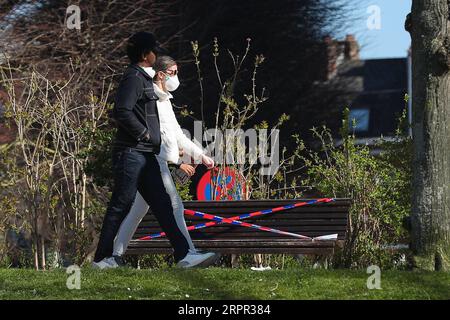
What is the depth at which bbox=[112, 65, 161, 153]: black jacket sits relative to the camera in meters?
8.81

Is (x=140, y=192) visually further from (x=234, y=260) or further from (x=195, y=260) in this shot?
(x=234, y=260)

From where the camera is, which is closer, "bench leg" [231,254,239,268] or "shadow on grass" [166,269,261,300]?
"shadow on grass" [166,269,261,300]

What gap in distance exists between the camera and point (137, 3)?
2347 centimetres

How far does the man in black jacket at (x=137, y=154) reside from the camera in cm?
887

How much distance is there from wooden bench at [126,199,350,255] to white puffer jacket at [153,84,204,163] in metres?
1.15

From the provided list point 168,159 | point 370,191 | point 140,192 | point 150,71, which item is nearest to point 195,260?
point 140,192

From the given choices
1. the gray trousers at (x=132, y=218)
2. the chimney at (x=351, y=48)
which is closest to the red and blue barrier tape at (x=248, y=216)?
the gray trousers at (x=132, y=218)

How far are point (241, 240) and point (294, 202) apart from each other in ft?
1.96

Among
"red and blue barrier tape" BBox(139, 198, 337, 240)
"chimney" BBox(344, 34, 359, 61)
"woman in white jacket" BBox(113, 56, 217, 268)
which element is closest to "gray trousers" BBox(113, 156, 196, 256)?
"woman in white jacket" BBox(113, 56, 217, 268)

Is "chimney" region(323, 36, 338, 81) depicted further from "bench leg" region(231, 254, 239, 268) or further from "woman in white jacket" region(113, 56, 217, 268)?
"woman in white jacket" region(113, 56, 217, 268)

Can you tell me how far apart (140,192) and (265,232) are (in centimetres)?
163

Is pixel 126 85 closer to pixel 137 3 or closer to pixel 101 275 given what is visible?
pixel 101 275
